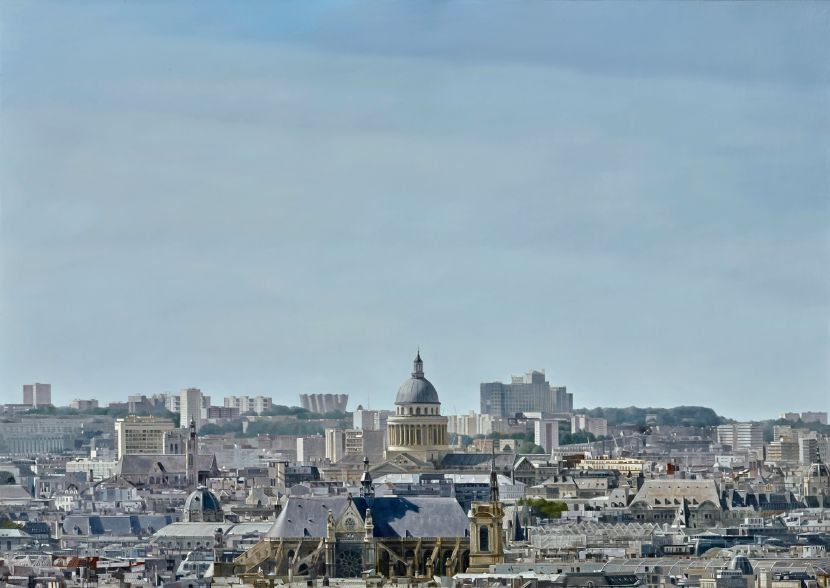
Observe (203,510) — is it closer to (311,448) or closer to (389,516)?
(389,516)

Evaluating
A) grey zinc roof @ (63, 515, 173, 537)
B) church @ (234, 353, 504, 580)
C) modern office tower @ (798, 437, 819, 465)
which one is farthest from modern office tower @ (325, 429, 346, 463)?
church @ (234, 353, 504, 580)

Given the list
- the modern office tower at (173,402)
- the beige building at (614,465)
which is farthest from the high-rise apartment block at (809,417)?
the modern office tower at (173,402)

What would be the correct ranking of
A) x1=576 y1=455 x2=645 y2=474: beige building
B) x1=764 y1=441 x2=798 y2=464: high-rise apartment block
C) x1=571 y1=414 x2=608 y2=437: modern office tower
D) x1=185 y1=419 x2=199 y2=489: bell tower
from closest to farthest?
1. x1=576 y1=455 x2=645 y2=474: beige building
2. x1=185 y1=419 x2=199 y2=489: bell tower
3. x1=764 y1=441 x2=798 y2=464: high-rise apartment block
4. x1=571 y1=414 x2=608 y2=437: modern office tower

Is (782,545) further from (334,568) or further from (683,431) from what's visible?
(683,431)

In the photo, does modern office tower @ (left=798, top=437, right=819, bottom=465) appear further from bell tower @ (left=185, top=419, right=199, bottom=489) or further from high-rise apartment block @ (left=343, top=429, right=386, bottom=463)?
bell tower @ (left=185, top=419, right=199, bottom=489)

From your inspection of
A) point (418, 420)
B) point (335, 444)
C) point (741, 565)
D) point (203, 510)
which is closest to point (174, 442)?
point (335, 444)

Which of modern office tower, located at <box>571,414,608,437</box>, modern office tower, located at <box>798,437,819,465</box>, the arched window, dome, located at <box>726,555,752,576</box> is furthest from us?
modern office tower, located at <box>571,414,608,437</box>

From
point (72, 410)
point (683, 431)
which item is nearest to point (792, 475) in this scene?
point (683, 431)
